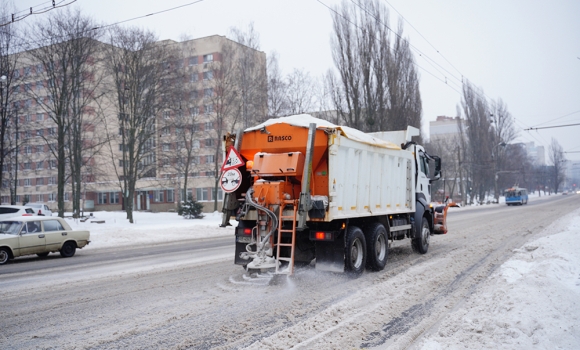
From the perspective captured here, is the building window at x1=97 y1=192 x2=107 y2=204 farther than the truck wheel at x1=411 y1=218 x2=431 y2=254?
Yes

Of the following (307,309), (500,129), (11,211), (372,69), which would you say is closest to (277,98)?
(372,69)

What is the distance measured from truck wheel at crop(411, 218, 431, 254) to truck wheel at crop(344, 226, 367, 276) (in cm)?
363

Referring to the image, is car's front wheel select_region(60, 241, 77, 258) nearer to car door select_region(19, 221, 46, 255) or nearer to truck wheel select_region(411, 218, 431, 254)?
car door select_region(19, 221, 46, 255)

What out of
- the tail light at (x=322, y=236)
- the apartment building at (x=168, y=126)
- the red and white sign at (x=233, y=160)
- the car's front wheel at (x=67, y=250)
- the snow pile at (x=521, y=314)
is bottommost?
the car's front wheel at (x=67, y=250)

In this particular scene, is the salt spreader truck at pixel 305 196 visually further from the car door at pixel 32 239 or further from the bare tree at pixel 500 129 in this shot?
the bare tree at pixel 500 129

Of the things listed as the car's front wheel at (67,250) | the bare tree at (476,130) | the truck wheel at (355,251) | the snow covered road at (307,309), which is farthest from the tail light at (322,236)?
the bare tree at (476,130)

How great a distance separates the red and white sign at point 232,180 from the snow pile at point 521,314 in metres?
4.73

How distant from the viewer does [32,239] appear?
14445 mm

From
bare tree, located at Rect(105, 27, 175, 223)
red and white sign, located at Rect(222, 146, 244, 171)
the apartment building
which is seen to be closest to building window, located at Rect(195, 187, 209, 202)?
the apartment building

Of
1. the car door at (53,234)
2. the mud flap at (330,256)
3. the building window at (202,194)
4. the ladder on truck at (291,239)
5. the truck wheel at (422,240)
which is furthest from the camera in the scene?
the building window at (202,194)

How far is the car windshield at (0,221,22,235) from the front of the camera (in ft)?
46.7

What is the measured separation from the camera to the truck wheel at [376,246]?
34.1 feet

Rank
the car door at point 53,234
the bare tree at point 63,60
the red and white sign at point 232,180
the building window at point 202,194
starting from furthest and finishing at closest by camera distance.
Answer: the building window at point 202,194 < the bare tree at point 63,60 < the car door at point 53,234 < the red and white sign at point 232,180

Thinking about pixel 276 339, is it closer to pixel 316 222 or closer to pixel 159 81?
pixel 316 222
